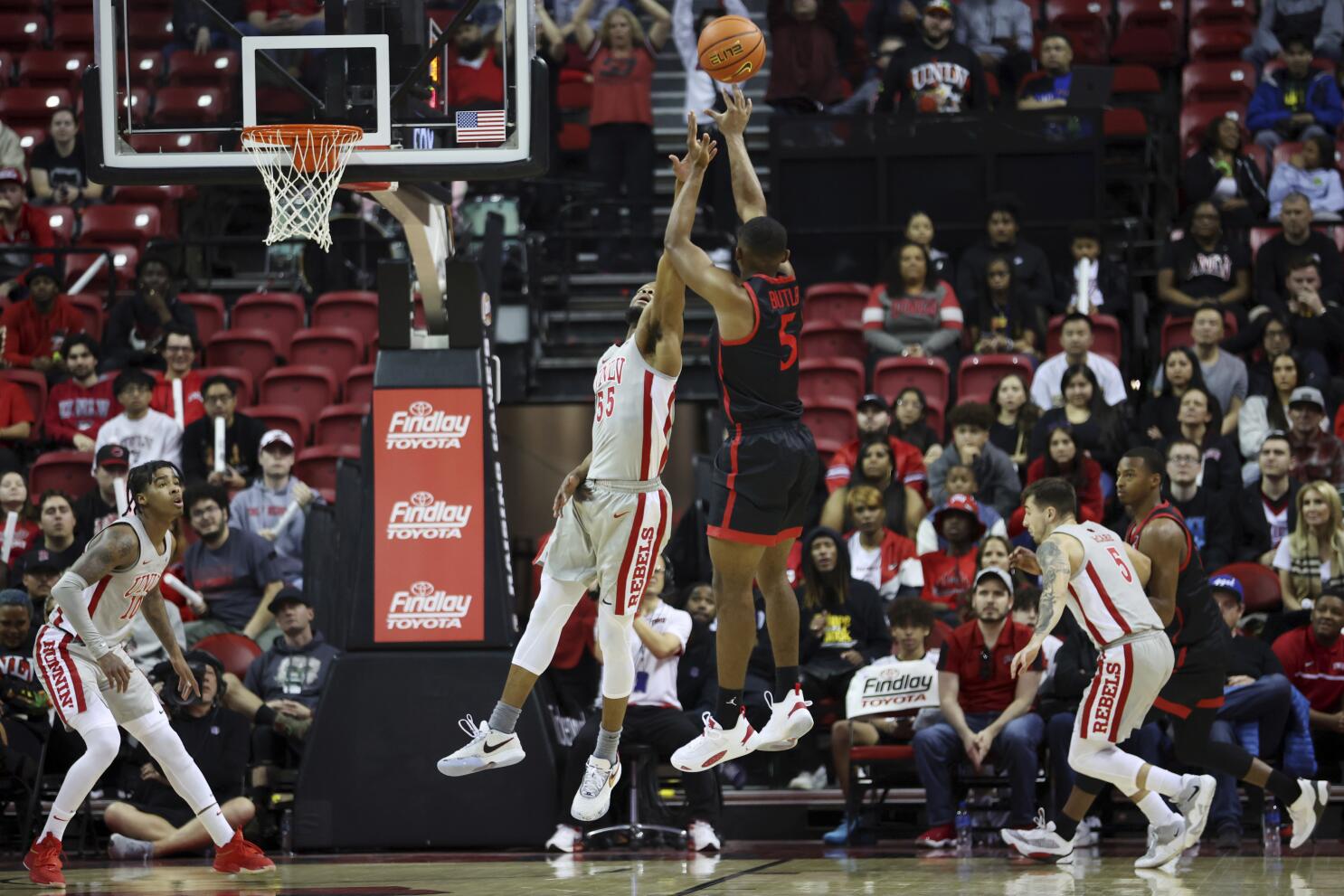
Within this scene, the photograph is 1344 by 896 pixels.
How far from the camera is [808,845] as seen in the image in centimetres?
1065

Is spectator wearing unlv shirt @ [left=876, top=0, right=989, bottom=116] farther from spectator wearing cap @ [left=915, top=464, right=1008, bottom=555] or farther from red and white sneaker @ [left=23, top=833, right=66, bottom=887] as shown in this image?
red and white sneaker @ [left=23, top=833, right=66, bottom=887]

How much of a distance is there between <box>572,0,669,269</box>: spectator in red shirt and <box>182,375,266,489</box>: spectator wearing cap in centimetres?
379

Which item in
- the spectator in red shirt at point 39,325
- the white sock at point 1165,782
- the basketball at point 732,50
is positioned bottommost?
the white sock at point 1165,782

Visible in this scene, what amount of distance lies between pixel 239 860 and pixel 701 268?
3.78 m

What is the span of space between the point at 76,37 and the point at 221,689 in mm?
9818

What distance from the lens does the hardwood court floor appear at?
7.98 metres

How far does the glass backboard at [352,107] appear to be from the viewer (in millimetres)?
9125

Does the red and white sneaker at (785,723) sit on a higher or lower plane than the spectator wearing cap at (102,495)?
lower

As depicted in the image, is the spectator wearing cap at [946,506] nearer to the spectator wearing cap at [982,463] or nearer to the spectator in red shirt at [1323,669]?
the spectator wearing cap at [982,463]

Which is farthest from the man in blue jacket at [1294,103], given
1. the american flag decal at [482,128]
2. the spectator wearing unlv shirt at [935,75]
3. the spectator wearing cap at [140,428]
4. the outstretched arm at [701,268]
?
the outstretched arm at [701,268]

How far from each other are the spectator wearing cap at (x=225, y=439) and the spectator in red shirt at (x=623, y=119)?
→ 12.5 feet

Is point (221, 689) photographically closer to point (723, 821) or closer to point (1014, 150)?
point (723, 821)

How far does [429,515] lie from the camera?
35.1ft

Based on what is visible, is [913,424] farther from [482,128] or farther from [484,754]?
[484,754]
